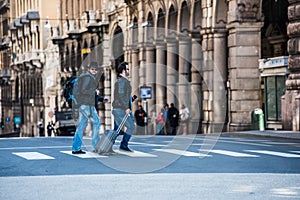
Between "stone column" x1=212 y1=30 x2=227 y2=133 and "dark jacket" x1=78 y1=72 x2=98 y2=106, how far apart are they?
74.4 ft

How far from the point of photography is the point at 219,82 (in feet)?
133

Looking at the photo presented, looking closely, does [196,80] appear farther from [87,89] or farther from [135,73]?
[87,89]

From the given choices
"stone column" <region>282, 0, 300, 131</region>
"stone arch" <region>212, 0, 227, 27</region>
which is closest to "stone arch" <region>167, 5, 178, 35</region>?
"stone arch" <region>212, 0, 227, 27</region>

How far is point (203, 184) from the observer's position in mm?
12898

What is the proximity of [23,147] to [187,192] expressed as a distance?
31.0ft

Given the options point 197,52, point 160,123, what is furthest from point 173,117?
point 197,52

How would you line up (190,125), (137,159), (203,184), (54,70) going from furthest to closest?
(54,70), (190,125), (137,159), (203,184)

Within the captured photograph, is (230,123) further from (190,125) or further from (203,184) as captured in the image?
(203,184)

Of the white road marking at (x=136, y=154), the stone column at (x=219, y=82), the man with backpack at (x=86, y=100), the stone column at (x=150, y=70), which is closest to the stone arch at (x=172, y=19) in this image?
the stone column at (x=150, y=70)

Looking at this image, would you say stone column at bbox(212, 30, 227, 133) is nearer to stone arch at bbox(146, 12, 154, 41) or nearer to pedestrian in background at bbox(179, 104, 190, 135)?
pedestrian in background at bbox(179, 104, 190, 135)

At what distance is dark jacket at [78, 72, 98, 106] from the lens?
17594 mm

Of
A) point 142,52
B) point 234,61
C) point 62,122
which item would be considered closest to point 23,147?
point 234,61

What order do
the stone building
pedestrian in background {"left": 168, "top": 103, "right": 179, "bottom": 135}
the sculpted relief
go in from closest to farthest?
the stone building
the sculpted relief
pedestrian in background {"left": 168, "top": 103, "right": 179, "bottom": 135}

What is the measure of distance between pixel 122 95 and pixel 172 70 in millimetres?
30439
